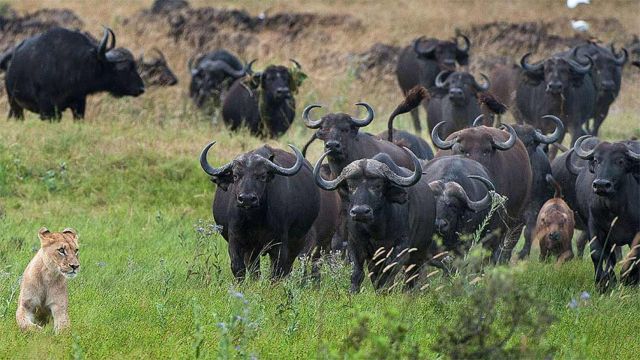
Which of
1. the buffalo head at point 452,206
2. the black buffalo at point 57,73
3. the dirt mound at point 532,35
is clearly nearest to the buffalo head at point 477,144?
the buffalo head at point 452,206

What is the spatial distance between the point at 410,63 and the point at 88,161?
11.3 metres

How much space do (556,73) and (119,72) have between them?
271 inches

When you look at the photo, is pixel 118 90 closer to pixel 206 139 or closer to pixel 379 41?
pixel 206 139

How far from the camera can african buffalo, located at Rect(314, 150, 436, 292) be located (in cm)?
1052

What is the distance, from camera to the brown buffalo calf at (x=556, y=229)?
13922 mm

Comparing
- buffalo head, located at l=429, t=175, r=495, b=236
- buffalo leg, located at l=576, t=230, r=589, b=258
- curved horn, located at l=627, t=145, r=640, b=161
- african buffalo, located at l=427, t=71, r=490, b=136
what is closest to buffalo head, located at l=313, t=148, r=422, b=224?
buffalo head, located at l=429, t=175, r=495, b=236

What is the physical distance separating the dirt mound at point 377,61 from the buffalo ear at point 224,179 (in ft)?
67.2

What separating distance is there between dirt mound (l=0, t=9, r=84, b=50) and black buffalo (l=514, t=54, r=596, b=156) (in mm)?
14533

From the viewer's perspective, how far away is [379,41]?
3412 cm

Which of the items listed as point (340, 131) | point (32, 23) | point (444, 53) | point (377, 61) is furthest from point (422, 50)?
point (32, 23)

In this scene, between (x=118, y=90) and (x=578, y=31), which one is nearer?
(x=118, y=90)

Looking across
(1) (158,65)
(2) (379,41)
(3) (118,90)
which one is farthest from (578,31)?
(3) (118,90)

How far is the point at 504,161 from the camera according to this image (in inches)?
535

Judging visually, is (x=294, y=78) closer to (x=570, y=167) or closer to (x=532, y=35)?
(x=570, y=167)
